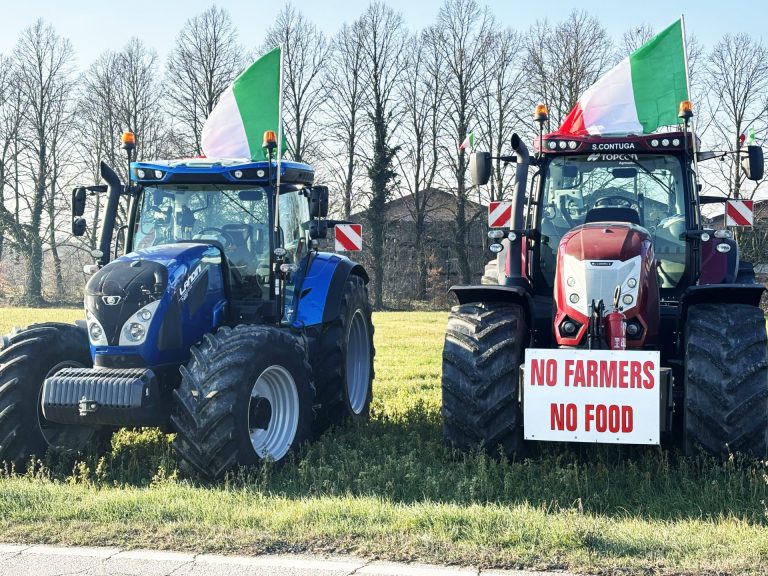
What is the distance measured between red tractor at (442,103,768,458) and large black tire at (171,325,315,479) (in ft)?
4.19

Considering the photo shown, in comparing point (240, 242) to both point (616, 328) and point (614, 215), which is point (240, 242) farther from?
point (616, 328)

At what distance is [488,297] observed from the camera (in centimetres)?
619

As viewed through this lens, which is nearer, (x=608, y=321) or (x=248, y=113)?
(x=608, y=321)

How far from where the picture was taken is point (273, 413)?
650 centimetres

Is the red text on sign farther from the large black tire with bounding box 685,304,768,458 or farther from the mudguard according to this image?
the mudguard

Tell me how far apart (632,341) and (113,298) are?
3.57m

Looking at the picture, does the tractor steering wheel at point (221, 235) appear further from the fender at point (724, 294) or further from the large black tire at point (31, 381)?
the fender at point (724, 294)

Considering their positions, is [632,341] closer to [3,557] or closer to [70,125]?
[3,557]

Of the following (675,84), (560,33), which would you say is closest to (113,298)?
(675,84)

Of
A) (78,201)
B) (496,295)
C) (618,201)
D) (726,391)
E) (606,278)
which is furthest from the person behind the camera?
(78,201)

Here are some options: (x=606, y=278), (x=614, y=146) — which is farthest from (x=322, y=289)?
(x=606, y=278)

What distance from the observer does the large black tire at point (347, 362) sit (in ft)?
24.9

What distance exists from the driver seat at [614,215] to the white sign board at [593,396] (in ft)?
5.50

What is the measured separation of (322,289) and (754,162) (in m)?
3.73
